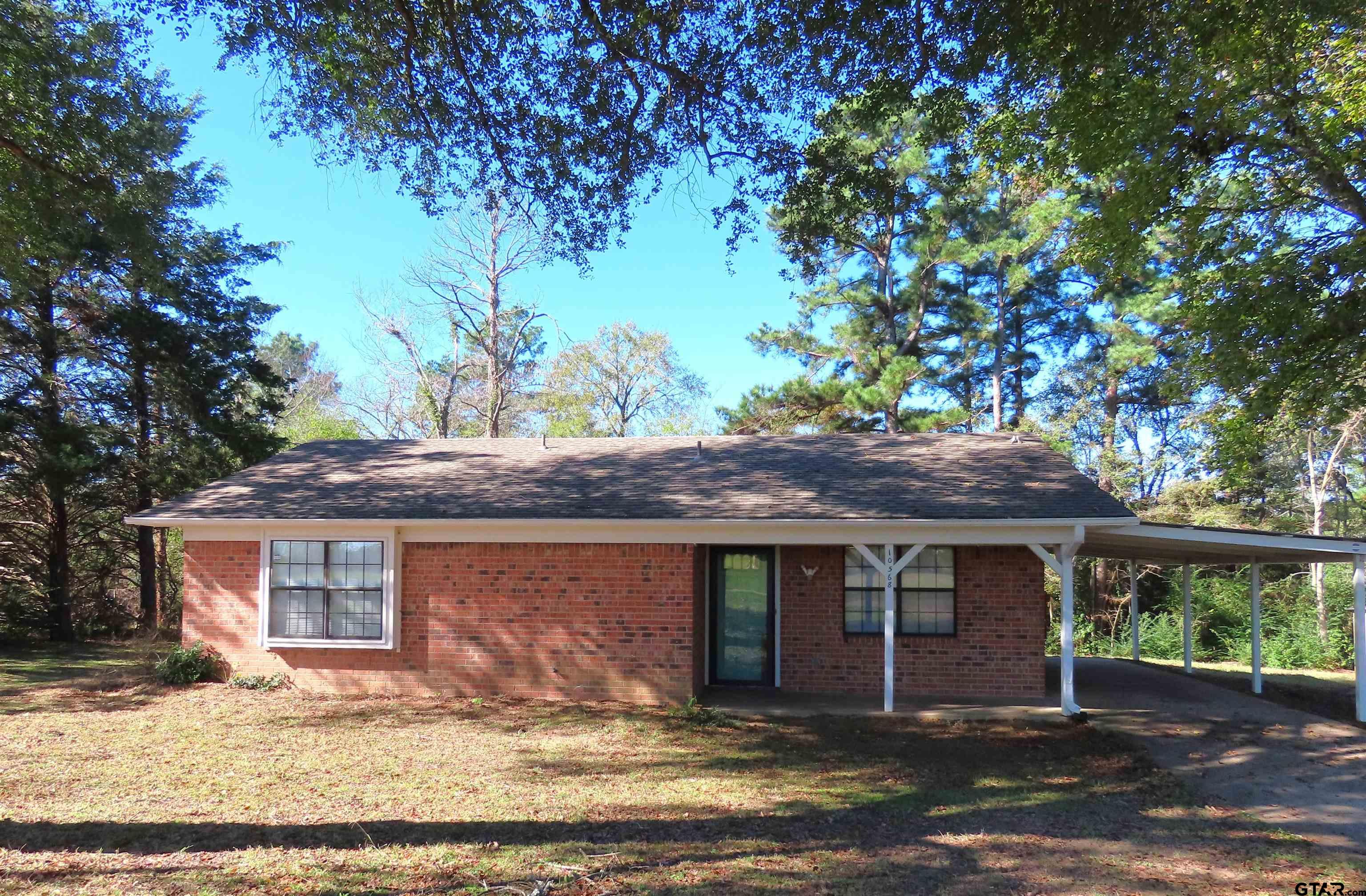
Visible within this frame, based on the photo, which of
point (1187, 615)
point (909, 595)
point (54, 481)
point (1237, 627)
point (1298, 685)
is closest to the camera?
point (909, 595)

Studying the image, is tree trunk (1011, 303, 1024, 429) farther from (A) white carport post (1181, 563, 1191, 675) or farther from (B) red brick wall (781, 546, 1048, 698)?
(B) red brick wall (781, 546, 1048, 698)

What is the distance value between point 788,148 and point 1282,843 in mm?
7427

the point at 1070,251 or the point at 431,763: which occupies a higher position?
the point at 1070,251

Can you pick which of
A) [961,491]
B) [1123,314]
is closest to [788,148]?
[961,491]

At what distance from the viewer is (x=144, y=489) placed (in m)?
17.6

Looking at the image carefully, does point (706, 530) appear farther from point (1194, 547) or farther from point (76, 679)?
point (76, 679)

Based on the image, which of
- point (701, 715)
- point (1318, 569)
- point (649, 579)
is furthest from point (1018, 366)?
point (701, 715)

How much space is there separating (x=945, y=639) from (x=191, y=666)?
10254 mm

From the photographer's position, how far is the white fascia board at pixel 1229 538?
32.5 feet

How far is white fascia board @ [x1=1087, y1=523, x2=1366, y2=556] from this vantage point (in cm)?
991

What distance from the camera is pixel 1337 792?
7.11m

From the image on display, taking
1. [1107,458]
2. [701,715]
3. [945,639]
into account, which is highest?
[1107,458]

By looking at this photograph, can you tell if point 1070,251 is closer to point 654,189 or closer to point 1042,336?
point 654,189

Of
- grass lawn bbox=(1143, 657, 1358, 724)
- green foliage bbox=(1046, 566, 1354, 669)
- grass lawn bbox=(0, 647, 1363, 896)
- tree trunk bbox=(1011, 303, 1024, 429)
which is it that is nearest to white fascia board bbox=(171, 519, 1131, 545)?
grass lawn bbox=(0, 647, 1363, 896)
